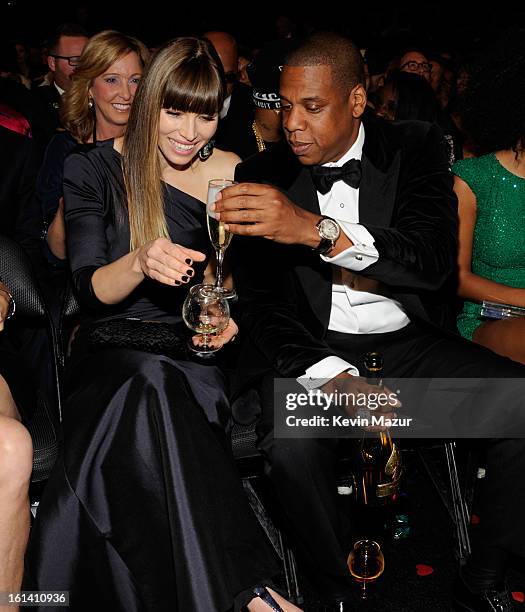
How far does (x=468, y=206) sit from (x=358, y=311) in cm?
63

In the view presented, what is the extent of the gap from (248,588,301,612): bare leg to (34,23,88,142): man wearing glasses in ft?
9.98

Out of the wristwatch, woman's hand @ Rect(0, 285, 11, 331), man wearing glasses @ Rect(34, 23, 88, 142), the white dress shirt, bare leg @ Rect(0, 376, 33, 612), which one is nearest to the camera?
bare leg @ Rect(0, 376, 33, 612)

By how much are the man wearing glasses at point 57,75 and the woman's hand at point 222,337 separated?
7.91 ft

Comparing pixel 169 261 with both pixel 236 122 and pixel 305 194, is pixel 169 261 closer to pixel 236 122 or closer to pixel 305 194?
pixel 305 194

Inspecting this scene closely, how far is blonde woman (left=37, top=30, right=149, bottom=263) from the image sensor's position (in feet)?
11.0

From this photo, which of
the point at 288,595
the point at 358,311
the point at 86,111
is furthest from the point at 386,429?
the point at 86,111

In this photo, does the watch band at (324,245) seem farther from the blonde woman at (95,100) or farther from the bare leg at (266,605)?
the blonde woman at (95,100)

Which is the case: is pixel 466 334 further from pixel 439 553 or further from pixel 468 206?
pixel 439 553

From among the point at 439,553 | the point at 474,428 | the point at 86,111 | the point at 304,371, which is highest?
the point at 86,111

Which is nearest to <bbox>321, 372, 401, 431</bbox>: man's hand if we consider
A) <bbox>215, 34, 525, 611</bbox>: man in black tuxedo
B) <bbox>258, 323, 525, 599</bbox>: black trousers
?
<bbox>215, 34, 525, 611</bbox>: man in black tuxedo

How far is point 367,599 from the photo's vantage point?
2.58m

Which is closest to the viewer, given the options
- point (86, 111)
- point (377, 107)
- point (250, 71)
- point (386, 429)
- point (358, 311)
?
point (386, 429)

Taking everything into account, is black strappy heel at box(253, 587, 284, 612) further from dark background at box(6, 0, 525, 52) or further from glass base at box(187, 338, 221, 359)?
dark background at box(6, 0, 525, 52)

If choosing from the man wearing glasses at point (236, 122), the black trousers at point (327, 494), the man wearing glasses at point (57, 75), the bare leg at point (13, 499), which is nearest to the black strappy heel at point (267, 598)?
the black trousers at point (327, 494)
